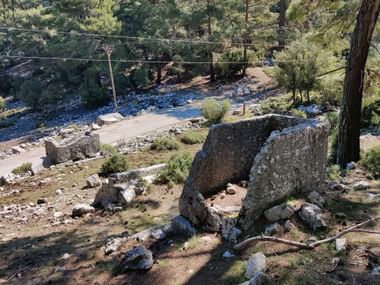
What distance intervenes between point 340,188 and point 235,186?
5.16ft

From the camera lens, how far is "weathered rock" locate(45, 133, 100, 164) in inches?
538

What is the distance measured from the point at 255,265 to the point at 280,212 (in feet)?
3.31

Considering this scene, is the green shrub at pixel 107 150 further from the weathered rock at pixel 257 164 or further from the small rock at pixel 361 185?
the small rock at pixel 361 185

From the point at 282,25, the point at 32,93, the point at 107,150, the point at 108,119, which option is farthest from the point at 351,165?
the point at 32,93

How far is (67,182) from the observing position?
11.3m

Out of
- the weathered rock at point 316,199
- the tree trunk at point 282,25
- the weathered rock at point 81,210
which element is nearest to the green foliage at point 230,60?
the tree trunk at point 282,25

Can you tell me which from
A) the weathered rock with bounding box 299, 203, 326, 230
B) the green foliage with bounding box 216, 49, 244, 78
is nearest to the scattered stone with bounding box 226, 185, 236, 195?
the weathered rock with bounding box 299, 203, 326, 230

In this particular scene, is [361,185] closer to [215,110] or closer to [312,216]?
[312,216]

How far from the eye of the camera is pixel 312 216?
4.63 meters

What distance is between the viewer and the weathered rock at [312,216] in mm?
4590

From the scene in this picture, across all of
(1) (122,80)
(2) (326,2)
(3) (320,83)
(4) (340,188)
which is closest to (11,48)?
(1) (122,80)

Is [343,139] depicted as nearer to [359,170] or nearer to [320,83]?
[359,170]

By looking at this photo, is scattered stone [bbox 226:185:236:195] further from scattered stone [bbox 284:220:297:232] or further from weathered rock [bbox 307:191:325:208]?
scattered stone [bbox 284:220:297:232]

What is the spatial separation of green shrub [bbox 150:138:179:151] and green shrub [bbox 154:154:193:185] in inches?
166
